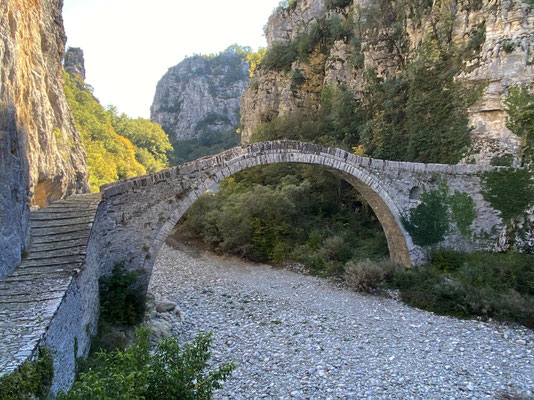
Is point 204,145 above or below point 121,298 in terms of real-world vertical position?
above

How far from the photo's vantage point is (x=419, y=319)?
9.12 metres

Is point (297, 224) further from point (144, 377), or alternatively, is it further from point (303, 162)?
point (144, 377)

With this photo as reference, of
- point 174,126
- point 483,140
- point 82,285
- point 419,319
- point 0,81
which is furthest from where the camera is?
point 174,126

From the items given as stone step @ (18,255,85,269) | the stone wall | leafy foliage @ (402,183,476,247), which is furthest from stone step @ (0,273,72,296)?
leafy foliage @ (402,183,476,247)

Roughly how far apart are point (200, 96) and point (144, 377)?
225 feet

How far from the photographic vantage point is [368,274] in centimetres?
1096

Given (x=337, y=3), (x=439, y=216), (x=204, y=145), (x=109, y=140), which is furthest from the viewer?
(x=204, y=145)

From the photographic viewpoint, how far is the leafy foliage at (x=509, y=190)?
11.5 meters

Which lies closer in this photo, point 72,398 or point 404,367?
point 72,398

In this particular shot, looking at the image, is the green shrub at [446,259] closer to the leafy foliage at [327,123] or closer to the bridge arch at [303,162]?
the bridge arch at [303,162]

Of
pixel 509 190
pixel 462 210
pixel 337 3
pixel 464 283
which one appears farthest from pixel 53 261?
pixel 337 3

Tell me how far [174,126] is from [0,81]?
208 feet

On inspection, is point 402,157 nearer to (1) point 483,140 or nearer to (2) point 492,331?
(1) point 483,140

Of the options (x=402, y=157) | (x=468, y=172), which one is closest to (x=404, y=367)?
(x=468, y=172)
